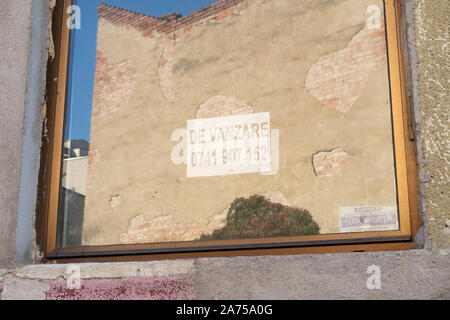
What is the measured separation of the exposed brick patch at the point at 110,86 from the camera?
109 inches

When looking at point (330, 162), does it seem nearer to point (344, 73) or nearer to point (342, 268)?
point (344, 73)

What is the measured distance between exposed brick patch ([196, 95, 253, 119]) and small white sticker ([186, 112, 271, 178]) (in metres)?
0.03

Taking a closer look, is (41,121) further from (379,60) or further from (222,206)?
(379,60)

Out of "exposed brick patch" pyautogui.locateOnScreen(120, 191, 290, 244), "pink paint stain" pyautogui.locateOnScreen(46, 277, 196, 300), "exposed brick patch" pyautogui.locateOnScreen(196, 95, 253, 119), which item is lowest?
"pink paint stain" pyautogui.locateOnScreen(46, 277, 196, 300)

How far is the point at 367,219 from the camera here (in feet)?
6.84

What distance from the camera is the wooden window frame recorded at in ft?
6.35

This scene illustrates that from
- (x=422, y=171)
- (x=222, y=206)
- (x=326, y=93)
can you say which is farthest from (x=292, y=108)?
(x=422, y=171)

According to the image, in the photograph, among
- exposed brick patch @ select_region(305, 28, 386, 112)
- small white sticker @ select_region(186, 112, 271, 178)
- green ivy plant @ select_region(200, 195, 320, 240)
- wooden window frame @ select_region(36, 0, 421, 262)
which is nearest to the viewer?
wooden window frame @ select_region(36, 0, 421, 262)

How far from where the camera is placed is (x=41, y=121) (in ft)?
8.51

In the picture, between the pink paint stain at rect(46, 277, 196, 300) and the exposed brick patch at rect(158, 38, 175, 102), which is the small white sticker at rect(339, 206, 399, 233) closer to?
the pink paint stain at rect(46, 277, 196, 300)

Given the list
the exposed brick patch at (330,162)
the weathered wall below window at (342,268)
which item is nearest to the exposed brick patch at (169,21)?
the exposed brick patch at (330,162)

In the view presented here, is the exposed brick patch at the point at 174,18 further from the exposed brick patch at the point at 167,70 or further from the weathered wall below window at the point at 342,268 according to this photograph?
the weathered wall below window at the point at 342,268

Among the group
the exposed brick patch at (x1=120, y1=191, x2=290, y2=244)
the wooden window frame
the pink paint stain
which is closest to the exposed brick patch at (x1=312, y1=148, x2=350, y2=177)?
the exposed brick patch at (x1=120, y1=191, x2=290, y2=244)

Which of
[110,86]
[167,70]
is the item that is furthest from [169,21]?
[110,86]
